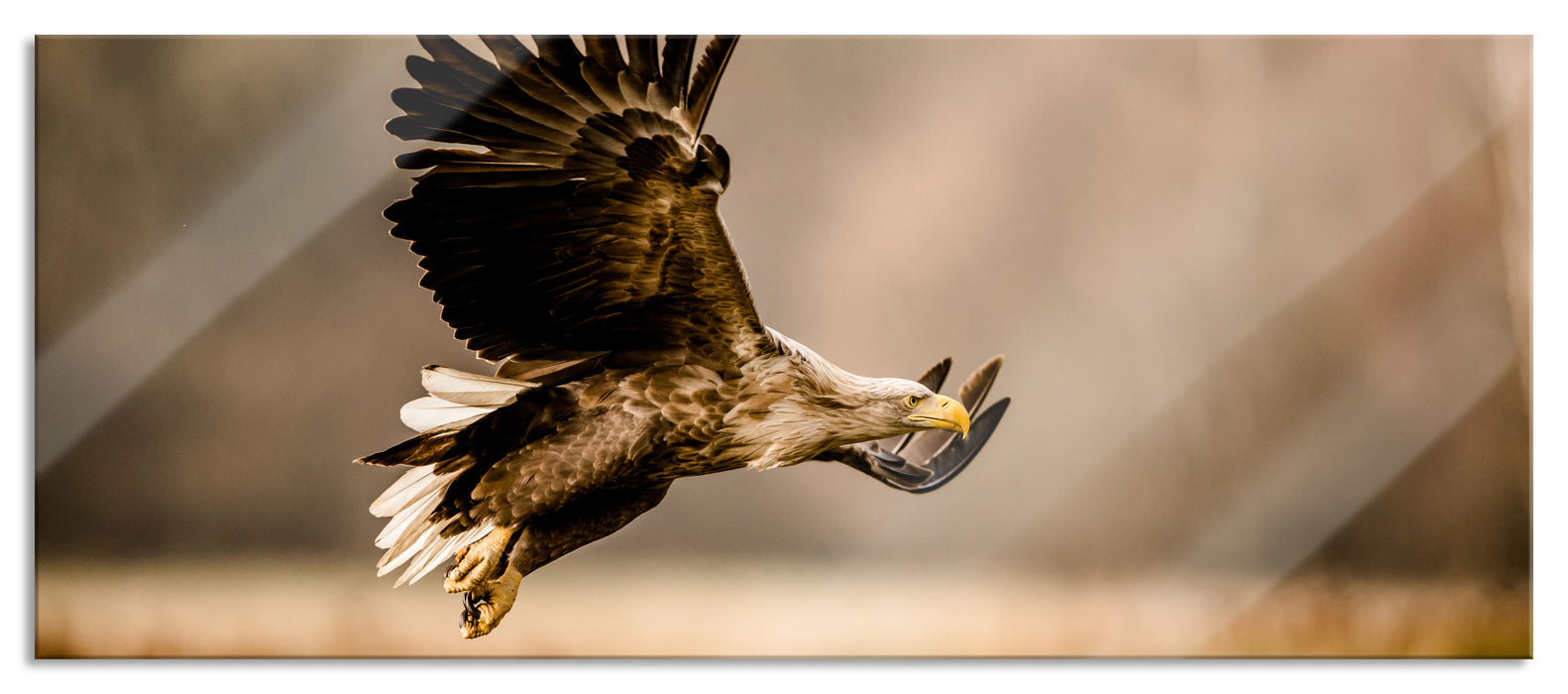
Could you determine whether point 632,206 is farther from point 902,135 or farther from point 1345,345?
point 1345,345

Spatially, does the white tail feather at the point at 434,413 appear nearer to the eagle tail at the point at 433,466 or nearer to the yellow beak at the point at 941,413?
the eagle tail at the point at 433,466

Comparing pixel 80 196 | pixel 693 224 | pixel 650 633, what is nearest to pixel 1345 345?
pixel 693 224

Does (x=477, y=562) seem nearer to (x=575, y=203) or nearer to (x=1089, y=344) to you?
(x=575, y=203)

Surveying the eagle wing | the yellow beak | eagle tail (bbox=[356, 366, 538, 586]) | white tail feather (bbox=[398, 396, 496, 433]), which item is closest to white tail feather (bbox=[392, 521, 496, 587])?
eagle tail (bbox=[356, 366, 538, 586])

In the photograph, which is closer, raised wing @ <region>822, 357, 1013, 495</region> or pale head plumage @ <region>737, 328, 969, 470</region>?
pale head plumage @ <region>737, 328, 969, 470</region>

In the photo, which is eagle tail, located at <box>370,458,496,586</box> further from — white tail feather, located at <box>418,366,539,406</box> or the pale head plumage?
the pale head plumage

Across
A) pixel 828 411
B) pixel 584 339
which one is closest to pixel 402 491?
pixel 584 339

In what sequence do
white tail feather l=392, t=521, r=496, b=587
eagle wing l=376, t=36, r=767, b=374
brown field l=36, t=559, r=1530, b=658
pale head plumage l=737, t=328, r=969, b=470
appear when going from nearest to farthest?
eagle wing l=376, t=36, r=767, b=374 < pale head plumage l=737, t=328, r=969, b=470 < white tail feather l=392, t=521, r=496, b=587 < brown field l=36, t=559, r=1530, b=658
